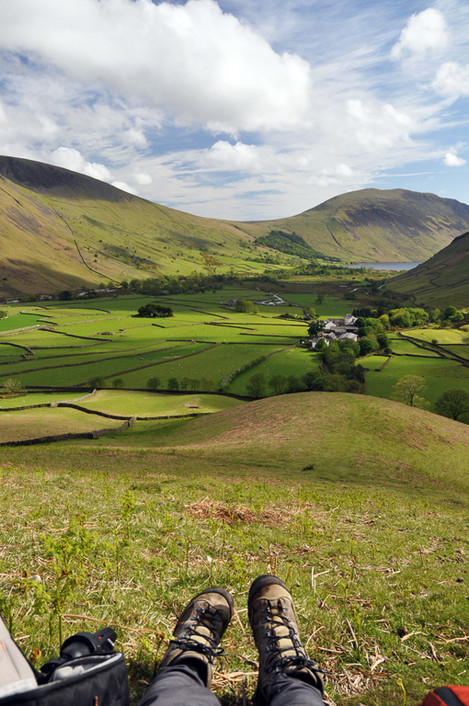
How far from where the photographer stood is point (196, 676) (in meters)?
4.12

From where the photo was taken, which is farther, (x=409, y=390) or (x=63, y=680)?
(x=409, y=390)

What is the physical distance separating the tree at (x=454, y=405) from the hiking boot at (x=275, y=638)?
71.7 metres

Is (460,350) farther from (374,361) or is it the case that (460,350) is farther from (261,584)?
(261,584)

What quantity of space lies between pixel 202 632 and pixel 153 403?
6719 centimetres

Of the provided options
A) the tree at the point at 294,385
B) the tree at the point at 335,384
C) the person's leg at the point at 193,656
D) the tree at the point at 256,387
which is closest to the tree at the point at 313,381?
the tree at the point at 294,385

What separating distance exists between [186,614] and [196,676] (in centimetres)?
140

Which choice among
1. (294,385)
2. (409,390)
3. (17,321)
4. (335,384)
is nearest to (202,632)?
(409,390)

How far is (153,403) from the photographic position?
7038 cm

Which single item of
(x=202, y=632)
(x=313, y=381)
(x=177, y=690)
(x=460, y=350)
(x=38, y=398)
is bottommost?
(x=38, y=398)

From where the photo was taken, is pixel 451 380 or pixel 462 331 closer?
pixel 451 380

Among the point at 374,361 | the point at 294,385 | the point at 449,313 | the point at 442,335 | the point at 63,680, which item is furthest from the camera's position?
the point at 449,313

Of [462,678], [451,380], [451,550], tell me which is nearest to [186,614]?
[462,678]

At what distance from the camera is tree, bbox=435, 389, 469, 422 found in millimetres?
65375

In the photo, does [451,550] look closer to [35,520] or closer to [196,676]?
[196,676]
